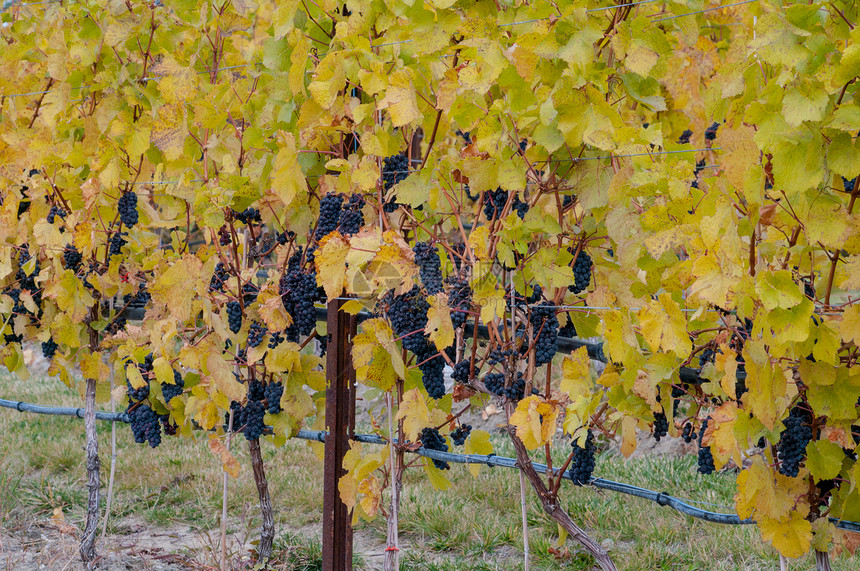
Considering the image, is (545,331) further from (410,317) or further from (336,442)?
(336,442)

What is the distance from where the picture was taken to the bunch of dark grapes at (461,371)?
2.01 metres

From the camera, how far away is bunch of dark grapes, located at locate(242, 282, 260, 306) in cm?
251

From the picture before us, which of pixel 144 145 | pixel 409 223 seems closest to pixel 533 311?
pixel 409 223

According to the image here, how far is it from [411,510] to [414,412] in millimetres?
1254

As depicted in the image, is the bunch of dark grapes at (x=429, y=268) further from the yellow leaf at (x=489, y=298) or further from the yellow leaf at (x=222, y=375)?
the yellow leaf at (x=222, y=375)

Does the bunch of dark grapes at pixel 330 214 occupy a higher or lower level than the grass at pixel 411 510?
higher

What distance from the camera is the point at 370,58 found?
76.1 inches

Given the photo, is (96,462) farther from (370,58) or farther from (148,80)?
(370,58)

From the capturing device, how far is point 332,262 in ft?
6.50

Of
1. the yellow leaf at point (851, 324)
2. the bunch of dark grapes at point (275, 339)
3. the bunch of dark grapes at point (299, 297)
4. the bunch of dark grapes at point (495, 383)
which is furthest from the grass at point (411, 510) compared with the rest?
the yellow leaf at point (851, 324)

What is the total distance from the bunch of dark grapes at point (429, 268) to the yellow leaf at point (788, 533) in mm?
890

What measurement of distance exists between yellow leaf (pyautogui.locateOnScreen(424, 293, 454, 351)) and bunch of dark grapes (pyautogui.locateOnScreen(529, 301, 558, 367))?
9.0 inches

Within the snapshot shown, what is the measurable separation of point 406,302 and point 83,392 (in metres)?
1.80

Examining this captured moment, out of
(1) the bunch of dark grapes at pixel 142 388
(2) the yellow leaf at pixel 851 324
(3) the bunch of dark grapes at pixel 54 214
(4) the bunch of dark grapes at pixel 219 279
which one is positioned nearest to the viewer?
(2) the yellow leaf at pixel 851 324
